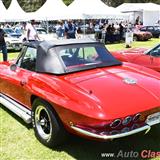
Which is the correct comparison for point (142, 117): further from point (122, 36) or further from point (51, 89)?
point (122, 36)

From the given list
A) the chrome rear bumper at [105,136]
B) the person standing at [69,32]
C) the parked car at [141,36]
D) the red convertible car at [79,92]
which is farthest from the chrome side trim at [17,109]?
the parked car at [141,36]

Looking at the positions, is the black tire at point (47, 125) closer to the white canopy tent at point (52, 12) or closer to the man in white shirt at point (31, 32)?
the man in white shirt at point (31, 32)

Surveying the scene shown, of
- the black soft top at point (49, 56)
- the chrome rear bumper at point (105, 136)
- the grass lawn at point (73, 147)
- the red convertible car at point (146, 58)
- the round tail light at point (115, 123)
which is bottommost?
the grass lawn at point (73, 147)

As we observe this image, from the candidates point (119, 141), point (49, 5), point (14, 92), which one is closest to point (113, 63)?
point (119, 141)

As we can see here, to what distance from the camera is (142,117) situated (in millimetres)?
4117

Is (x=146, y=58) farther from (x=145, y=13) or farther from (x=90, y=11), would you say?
(x=145, y=13)

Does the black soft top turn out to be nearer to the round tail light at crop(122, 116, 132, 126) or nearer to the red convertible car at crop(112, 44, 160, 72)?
the round tail light at crop(122, 116, 132, 126)

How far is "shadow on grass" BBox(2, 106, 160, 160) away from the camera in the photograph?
4.47 metres

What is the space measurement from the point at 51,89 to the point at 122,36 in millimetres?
23361

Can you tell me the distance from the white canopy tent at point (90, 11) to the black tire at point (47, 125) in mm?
20563

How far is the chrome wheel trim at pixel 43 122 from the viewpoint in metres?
4.73

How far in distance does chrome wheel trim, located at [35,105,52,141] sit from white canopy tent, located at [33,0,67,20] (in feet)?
68.0

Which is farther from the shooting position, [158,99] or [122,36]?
[122,36]

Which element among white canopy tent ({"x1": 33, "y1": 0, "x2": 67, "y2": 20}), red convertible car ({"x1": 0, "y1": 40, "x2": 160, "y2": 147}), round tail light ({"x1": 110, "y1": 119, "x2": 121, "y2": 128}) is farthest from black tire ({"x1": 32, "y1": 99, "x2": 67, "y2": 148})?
white canopy tent ({"x1": 33, "y1": 0, "x2": 67, "y2": 20})
